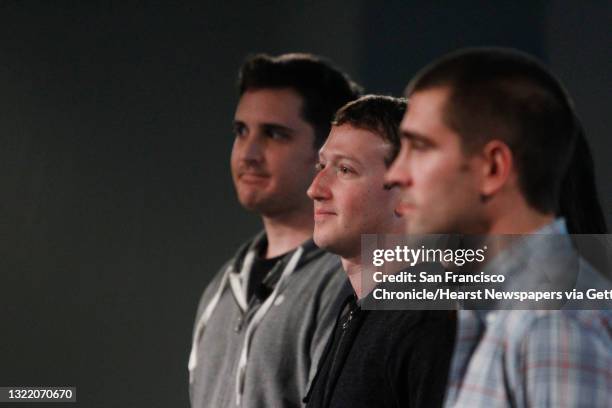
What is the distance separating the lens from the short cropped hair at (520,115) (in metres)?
1.02

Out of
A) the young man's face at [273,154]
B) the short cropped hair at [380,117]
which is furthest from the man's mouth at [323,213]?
the young man's face at [273,154]

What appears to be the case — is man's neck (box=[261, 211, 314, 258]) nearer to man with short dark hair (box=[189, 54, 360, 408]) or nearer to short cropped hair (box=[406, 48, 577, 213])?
man with short dark hair (box=[189, 54, 360, 408])

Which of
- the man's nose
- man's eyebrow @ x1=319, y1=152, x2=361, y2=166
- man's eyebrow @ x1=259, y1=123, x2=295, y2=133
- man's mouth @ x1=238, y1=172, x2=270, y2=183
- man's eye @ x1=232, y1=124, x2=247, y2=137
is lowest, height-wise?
man's eyebrow @ x1=319, y1=152, x2=361, y2=166

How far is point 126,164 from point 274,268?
2.71 ft

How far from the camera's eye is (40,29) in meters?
2.67

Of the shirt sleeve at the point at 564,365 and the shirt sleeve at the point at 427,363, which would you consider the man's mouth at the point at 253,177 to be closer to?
the shirt sleeve at the point at 427,363

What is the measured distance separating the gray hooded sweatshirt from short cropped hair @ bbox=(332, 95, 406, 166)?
0.33 meters

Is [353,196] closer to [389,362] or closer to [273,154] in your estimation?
[389,362]

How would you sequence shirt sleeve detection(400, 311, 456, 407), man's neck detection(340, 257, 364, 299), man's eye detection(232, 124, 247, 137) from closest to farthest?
shirt sleeve detection(400, 311, 456, 407) → man's neck detection(340, 257, 364, 299) → man's eye detection(232, 124, 247, 137)

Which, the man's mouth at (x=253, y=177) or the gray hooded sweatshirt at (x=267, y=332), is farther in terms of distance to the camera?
the man's mouth at (x=253, y=177)

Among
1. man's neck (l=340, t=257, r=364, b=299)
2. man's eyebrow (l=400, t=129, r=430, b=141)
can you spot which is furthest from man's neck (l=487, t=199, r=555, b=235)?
man's neck (l=340, t=257, r=364, b=299)

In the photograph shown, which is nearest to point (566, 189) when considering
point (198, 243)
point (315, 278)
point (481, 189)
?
point (481, 189)

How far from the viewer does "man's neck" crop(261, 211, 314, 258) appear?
2.07 m

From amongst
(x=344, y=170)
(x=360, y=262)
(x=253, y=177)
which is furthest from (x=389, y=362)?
(x=253, y=177)
